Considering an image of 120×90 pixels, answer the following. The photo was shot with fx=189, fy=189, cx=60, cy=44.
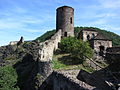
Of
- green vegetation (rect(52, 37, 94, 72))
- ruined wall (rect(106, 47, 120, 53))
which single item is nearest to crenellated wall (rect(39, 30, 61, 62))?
green vegetation (rect(52, 37, 94, 72))

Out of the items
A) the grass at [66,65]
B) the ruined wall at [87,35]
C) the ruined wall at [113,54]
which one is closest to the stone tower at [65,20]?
the ruined wall at [87,35]

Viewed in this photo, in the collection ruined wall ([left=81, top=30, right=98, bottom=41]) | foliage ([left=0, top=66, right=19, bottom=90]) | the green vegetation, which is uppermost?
ruined wall ([left=81, top=30, right=98, bottom=41])

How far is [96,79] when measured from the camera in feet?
54.4

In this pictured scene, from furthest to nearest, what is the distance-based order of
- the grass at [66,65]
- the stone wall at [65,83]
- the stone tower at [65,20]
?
the stone tower at [65,20] → the grass at [66,65] → the stone wall at [65,83]

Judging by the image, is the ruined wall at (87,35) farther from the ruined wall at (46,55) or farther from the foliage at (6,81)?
the foliage at (6,81)

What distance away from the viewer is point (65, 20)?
97.8 ft

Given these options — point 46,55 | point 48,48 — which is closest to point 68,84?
point 46,55

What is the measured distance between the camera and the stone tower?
97.7 feet

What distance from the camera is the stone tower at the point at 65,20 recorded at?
29781mm

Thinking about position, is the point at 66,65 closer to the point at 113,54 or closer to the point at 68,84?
the point at 113,54

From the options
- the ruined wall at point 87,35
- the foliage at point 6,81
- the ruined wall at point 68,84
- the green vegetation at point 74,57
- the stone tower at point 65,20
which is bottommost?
the foliage at point 6,81

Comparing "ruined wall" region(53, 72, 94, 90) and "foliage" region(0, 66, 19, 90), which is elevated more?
"ruined wall" region(53, 72, 94, 90)

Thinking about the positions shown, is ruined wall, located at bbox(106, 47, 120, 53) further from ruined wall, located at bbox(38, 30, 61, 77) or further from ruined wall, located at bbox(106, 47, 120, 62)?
ruined wall, located at bbox(38, 30, 61, 77)

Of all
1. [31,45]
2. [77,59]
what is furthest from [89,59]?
[31,45]
